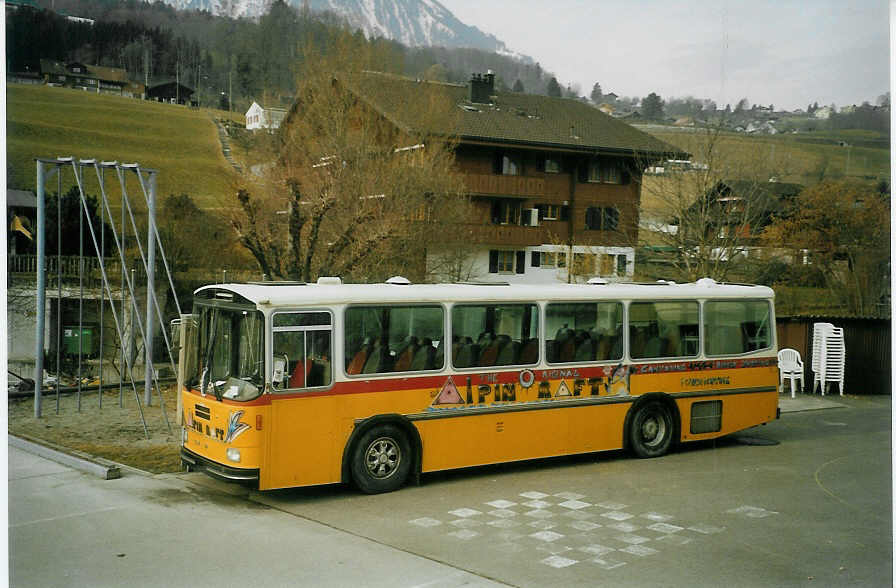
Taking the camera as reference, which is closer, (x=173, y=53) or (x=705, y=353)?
(x=705, y=353)

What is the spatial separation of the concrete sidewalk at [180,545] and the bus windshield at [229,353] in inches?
39.4

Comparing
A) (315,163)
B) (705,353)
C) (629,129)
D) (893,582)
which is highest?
(629,129)

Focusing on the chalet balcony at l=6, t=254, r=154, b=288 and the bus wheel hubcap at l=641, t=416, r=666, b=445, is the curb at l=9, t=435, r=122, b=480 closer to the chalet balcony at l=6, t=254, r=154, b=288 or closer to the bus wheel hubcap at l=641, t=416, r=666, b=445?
the chalet balcony at l=6, t=254, r=154, b=288

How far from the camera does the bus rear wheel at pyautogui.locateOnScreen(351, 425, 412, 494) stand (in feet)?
27.9

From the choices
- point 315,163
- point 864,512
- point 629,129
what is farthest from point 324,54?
point 864,512

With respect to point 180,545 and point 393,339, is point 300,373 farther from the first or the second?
point 180,545

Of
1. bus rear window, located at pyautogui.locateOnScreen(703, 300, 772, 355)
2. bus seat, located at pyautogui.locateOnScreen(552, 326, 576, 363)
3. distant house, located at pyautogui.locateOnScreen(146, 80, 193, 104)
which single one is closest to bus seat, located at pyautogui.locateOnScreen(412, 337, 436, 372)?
bus seat, located at pyautogui.locateOnScreen(552, 326, 576, 363)

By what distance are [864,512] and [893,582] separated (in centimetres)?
175

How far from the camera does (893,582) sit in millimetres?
6484

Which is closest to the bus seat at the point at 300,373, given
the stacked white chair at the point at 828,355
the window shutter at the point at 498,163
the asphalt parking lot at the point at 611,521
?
the asphalt parking lot at the point at 611,521

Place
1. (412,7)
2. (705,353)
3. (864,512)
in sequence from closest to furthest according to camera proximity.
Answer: (864,512) → (705,353) → (412,7)

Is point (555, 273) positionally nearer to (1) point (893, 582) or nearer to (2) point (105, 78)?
(2) point (105, 78)

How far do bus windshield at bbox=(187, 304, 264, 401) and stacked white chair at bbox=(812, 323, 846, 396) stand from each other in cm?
1246

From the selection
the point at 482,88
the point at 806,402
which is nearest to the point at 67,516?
the point at 806,402
